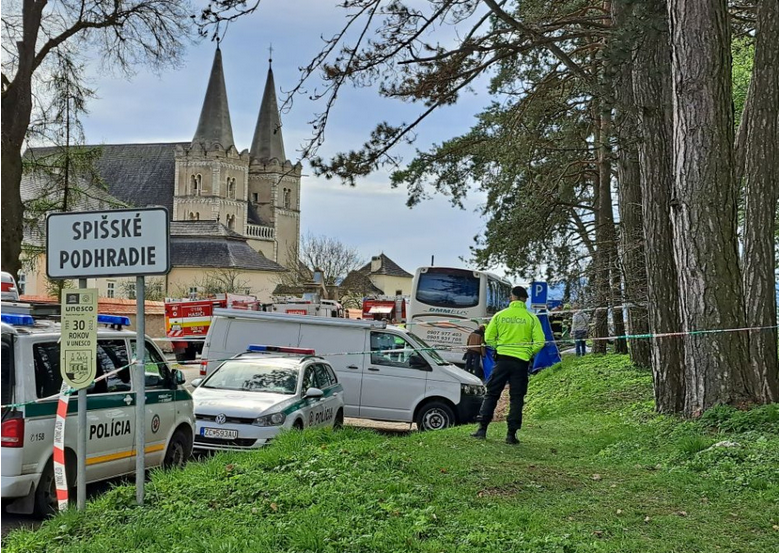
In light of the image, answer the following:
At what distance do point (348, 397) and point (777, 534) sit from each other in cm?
1087

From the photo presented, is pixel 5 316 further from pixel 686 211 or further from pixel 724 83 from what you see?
pixel 724 83

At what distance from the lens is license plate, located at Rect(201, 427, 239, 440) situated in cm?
1148

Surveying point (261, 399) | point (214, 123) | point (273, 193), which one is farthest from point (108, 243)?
point (273, 193)

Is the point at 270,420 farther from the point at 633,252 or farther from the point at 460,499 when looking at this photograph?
the point at 633,252

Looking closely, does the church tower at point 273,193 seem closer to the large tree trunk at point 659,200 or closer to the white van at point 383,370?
the white van at point 383,370

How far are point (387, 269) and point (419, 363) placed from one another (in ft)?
349

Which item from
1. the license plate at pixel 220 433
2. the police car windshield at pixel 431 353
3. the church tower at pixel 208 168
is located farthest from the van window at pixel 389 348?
the church tower at pixel 208 168

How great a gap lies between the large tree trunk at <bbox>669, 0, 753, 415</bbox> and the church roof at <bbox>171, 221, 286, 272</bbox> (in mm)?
83666

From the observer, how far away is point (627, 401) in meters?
15.0

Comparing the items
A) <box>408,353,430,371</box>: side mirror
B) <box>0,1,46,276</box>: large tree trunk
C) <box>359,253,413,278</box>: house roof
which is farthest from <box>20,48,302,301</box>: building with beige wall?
<box>408,353,430,371</box>: side mirror

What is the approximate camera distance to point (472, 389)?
1600 centimetres

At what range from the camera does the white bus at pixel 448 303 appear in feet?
95.8

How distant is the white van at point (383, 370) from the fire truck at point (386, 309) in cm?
2966

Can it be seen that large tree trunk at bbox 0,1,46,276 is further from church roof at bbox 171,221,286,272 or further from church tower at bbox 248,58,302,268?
church tower at bbox 248,58,302,268
